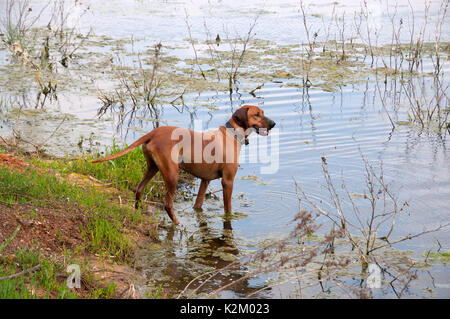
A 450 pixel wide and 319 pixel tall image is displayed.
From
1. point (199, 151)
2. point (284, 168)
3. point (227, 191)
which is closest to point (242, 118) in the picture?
point (199, 151)

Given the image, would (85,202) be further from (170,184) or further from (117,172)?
(117,172)

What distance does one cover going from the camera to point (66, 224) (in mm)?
5656

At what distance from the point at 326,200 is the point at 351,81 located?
19.1 ft

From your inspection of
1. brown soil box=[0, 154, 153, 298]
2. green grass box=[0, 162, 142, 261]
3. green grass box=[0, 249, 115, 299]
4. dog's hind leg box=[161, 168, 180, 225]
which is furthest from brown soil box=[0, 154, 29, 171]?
green grass box=[0, 249, 115, 299]

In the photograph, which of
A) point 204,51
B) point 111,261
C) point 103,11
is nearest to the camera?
point 111,261

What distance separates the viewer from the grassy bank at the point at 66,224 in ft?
15.2

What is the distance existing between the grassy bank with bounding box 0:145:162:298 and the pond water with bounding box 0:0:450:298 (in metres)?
0.35

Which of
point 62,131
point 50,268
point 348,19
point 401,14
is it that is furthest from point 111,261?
point 401,14

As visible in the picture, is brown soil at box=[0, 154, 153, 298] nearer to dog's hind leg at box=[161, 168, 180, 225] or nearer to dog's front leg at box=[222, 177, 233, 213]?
dog's hind leg at box=[161, 168, 180, 225]

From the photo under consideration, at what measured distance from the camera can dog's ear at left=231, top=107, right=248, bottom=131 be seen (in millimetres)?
6746

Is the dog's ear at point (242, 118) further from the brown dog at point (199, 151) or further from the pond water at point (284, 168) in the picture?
the pond water at point (284, 168)

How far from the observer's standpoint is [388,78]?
41.7 ft

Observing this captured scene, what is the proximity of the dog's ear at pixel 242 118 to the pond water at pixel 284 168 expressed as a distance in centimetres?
84
